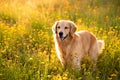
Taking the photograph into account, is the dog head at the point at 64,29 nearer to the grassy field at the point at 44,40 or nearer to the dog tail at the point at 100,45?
the grassy field at the point at 44,40

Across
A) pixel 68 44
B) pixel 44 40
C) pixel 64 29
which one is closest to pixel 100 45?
pixel 68 44

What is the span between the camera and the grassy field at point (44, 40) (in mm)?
5426

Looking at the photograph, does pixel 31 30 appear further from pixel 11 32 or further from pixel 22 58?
pixel 22 58

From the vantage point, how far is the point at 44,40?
7395mm

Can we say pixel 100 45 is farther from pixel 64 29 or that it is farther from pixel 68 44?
pixel 64 29

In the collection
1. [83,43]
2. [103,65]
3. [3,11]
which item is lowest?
[103,65]

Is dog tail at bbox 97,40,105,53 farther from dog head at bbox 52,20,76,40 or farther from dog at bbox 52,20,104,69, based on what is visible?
dog head at bbox 52,20,76,40

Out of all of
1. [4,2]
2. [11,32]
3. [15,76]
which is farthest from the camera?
[4,2]

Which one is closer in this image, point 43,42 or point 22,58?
point 22,58

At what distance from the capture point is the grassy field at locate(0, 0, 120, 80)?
543cm

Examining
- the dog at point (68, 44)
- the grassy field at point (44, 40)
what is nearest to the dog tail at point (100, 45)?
the grassy field at point (44, 40)

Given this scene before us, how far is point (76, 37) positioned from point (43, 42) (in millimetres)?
1339

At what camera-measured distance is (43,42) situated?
24.2 feet

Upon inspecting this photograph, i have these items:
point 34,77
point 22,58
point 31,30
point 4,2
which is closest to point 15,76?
point 34,77
